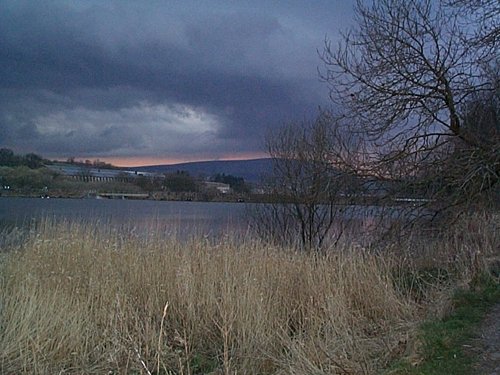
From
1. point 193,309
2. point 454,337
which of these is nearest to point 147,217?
point 193,309

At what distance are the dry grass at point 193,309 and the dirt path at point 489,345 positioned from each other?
0.80 metres

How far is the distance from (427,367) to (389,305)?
3.00 metres

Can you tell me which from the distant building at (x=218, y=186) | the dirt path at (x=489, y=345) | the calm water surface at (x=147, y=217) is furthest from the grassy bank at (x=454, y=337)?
the distant building at (x=218, y=186)

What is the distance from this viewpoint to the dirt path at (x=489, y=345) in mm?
4547

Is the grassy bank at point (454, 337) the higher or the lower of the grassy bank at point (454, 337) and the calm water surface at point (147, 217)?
the lower

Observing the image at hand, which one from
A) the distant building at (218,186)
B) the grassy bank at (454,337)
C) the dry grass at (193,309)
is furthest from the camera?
the distant building at (218,186)

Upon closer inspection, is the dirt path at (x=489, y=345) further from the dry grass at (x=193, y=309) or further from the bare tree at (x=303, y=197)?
the bare tree at (x=303, y=197)

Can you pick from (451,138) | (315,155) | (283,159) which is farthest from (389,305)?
(283,159)

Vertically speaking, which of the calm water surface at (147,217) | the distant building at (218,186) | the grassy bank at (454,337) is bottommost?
the grassy bank at (454,337)

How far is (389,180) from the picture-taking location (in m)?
12.4

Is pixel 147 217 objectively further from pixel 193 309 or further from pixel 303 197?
pixel 193 309

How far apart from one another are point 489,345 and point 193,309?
384 cm

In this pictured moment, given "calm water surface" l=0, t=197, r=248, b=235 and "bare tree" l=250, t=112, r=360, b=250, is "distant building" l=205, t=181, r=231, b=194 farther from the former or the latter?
"bare tree" l=250, t=112, r=360, b=250

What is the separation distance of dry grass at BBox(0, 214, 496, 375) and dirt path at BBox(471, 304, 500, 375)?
80 cm
